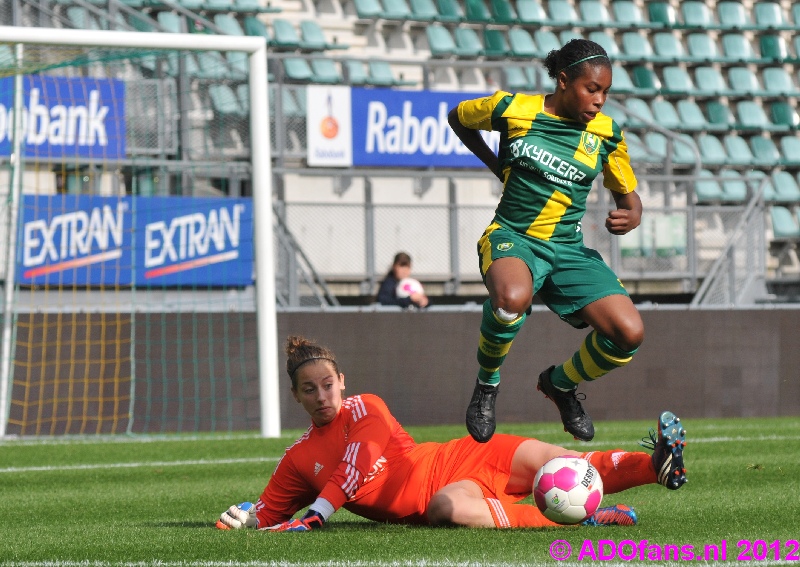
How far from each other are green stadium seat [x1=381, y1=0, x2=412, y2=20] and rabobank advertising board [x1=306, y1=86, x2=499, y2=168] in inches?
178

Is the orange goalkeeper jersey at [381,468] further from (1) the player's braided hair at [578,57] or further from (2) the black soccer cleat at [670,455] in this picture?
(1) the player's braided hair at [578,57]

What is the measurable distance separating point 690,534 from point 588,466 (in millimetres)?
474

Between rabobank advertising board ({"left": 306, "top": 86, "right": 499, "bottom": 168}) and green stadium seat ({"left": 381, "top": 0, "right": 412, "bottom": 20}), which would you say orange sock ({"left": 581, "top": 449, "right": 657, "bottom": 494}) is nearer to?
rabobank advertising board ({"left": 306, "top": 86, "right": 499, "bottom": 168})

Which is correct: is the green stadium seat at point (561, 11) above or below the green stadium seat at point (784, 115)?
above

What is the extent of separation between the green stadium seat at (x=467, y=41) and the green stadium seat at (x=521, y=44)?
20.9 inches

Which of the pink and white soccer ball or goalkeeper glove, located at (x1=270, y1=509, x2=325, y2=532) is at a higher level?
the pink and white soccer ball

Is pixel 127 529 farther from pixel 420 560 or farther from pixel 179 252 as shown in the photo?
pixel 179 252

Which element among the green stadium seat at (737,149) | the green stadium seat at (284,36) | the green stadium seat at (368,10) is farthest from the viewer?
the green stadium seat at (737,149)

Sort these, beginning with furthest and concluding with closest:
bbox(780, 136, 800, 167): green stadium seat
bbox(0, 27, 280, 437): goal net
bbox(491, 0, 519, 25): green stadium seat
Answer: bbox(780, 136, 800, 167): green stadium seat, bbox(491, 0, 519, 25): green stadium seat, bbox(0, 27, 280, 437): goal net

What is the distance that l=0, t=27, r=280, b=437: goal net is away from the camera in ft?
35.3

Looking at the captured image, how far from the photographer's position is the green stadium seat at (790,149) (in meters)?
21.8

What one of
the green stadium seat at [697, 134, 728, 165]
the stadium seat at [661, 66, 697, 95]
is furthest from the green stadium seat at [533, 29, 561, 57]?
the green stadium seat at [697, 134, 728, 165]

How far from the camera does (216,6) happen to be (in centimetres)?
1748

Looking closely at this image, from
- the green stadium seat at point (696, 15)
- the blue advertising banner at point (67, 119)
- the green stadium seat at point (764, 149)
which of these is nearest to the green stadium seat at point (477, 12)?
the green stadium seat at point (696, 15)
